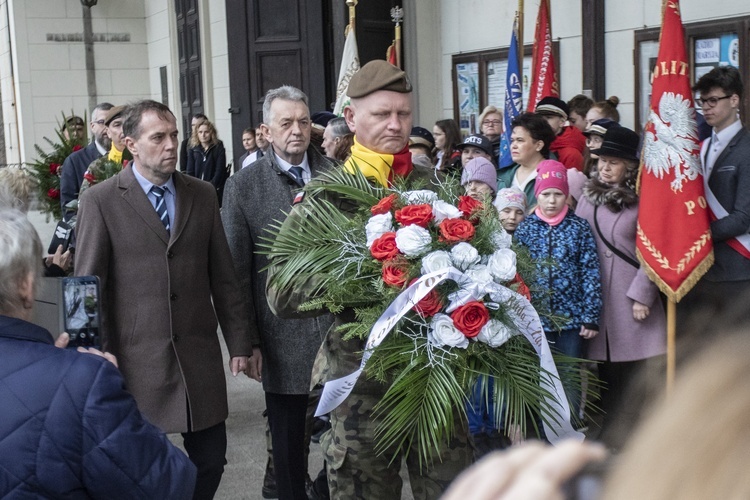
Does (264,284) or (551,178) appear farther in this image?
→ (551,178)

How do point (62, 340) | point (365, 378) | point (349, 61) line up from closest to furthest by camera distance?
1. point (62, 340)
2. point (365, 378)
3. point (349, 61)

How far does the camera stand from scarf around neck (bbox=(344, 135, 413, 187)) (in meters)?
3.36

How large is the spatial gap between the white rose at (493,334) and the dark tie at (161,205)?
4.99ft

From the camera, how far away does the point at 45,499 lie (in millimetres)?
2189

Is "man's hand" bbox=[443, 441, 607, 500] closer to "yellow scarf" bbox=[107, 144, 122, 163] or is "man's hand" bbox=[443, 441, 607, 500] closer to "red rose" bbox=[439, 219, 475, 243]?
"red rose" bbox=[439, 219, 475, 243]

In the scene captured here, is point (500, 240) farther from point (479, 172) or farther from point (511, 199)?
point (479, 172)

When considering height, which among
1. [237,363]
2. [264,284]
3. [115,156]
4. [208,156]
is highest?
[115,156]

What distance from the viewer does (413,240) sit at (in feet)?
9.52

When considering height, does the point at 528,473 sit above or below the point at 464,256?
above

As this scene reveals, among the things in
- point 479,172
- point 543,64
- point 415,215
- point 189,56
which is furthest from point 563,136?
point 189,56

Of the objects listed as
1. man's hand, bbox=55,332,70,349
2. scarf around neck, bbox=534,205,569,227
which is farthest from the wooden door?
man's hand, bbox=55,332,70,349

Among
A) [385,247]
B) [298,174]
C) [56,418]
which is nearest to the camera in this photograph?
[56,418]

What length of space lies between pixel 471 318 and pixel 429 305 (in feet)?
0.47

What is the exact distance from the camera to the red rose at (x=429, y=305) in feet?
9.47
